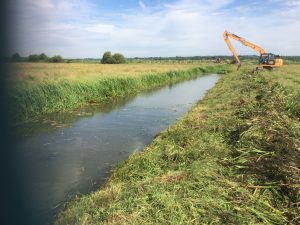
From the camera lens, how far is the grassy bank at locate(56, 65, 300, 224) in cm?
371

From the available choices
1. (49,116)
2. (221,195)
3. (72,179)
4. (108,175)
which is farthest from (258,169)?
(49,116)

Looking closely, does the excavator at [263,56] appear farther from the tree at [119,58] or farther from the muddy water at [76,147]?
the tree at [119,58]

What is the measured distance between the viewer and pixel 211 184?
14.6 ft

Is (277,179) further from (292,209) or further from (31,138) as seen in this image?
(31,138)

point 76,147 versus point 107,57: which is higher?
point 107,57

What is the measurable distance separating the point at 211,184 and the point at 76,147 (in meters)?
4.87

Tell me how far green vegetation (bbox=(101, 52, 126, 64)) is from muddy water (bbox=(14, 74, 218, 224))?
47171 millimetres

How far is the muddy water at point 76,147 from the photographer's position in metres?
5.51

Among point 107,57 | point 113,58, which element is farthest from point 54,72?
point 107,57

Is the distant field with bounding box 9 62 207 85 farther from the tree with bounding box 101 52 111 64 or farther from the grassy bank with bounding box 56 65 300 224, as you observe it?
the tree with bounding box 101 52 111 64

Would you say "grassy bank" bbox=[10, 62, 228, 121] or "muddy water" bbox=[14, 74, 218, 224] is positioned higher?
"grassy bank" bbox=[10, 62, 228, 121]

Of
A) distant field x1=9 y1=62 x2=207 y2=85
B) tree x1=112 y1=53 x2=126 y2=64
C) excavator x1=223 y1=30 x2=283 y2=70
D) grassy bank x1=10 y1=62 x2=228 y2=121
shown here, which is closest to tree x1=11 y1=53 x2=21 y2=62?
distant field x1=9 y1=62 x2=207 y2=85

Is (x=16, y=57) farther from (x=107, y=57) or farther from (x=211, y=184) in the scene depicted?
(x=107, y=57)

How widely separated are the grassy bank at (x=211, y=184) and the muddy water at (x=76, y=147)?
1.96 feet
